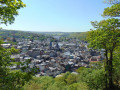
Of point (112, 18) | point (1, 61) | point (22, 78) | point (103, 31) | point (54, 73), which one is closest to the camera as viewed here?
point (22, 78)

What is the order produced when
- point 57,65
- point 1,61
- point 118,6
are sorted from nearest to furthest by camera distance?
point 1,61, point 118,6, point 57,65

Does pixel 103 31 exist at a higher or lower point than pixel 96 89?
higher

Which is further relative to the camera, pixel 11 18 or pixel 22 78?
pixel 11 18

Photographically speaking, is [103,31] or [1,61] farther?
[103,31]

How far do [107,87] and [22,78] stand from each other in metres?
7.52

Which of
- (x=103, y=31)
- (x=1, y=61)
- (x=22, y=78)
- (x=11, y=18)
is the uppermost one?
(x=11, y=18)

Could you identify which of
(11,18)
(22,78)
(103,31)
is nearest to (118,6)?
(103,31)

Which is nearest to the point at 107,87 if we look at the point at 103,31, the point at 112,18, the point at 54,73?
the point at 103,31

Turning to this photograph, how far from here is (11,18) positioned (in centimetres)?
416

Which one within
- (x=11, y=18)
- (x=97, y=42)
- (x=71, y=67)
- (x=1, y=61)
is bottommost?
(x=71, y=67)

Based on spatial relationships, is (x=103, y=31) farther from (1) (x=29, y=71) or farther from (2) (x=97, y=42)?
(1) (x=29, y=71)

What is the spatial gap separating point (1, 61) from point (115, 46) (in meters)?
6.70

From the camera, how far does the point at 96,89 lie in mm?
8273

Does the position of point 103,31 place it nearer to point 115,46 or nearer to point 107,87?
point 115,46
